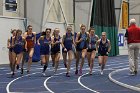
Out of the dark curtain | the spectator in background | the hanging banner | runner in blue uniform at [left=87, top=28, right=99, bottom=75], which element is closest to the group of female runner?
runner in blue uniform at [left=87, top=28, right=99, bottom=75]

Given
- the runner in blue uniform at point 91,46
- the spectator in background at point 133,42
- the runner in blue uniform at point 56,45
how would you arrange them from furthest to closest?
1. the runner in blue uniform at point 91,46
2. the runner in blue uniform at point 56,45
3. the spectator in background at point 133,42

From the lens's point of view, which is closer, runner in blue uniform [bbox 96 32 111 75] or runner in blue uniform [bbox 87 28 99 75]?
runner in blue uniform [bbox 87 28 99 75]

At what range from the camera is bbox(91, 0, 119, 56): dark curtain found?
36656mm

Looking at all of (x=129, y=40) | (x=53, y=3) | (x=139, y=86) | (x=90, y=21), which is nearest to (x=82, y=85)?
(x=139, y=86)

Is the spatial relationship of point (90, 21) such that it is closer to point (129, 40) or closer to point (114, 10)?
point (114, 10)

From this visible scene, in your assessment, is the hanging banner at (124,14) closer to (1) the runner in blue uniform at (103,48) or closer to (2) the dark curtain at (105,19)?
(2) the dark curtain at (105,19)

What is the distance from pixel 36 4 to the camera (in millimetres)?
28391

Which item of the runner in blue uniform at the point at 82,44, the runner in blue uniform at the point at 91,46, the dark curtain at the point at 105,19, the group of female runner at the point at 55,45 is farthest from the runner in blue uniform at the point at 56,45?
the dark curtain at the point at 105,19

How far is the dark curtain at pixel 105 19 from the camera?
36656 millimetres

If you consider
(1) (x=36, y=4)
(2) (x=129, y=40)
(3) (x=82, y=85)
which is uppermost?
(1) (x=36, y=4)

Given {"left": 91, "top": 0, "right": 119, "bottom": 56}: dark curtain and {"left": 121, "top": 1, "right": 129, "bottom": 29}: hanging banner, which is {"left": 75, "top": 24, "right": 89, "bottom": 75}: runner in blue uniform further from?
{"left": 121, "top": 1, "right": 129, "bottom": 29}: hanging banner

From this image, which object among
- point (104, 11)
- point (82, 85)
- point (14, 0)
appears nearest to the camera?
point (82, 85)

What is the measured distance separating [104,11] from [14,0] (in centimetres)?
1248

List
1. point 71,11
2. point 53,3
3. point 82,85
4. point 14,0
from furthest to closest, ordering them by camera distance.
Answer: point 71,11 → point 53,3 → point 14,0 → point 82,85
